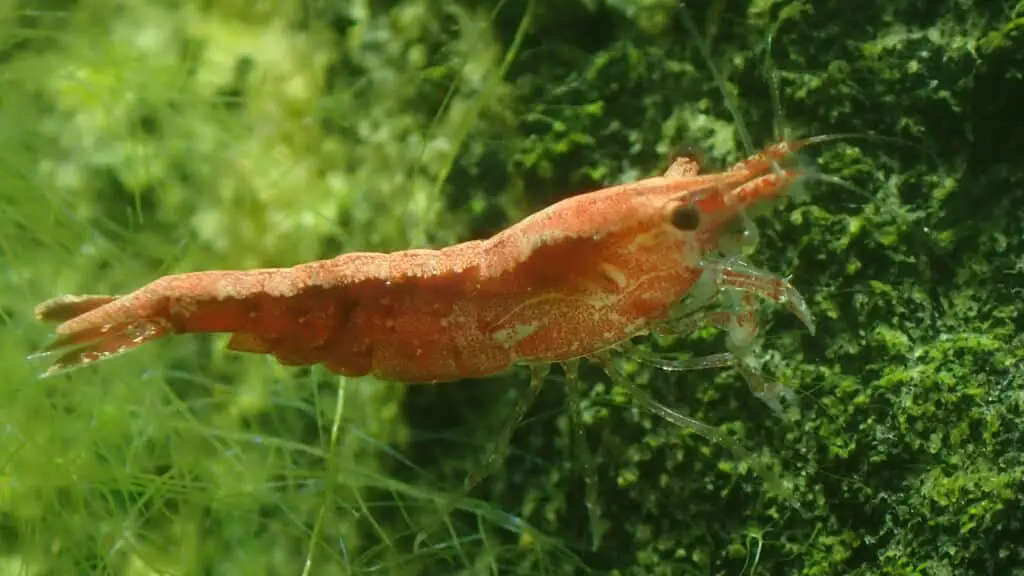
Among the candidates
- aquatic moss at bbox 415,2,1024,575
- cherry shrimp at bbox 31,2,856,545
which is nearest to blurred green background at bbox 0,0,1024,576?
aquatic moss at bbox 415,2,1024,575

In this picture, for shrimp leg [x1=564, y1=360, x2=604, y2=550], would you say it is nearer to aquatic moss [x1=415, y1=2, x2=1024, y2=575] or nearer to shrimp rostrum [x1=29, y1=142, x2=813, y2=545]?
aquatic moss [x1=415, y1=2, x2=1024, y2=575]

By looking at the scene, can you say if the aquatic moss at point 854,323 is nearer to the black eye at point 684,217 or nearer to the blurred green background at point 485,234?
the blurred green background at point 485,234

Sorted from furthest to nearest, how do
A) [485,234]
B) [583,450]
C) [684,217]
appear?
1. [485,234]
2. [583,450]
3. [684,217]

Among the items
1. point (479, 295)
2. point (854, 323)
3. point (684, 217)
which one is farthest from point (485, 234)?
point (854, 323)

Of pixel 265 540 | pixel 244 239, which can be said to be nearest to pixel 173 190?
pixel 244 239

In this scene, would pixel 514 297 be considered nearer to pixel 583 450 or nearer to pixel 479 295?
pixel 479 295
